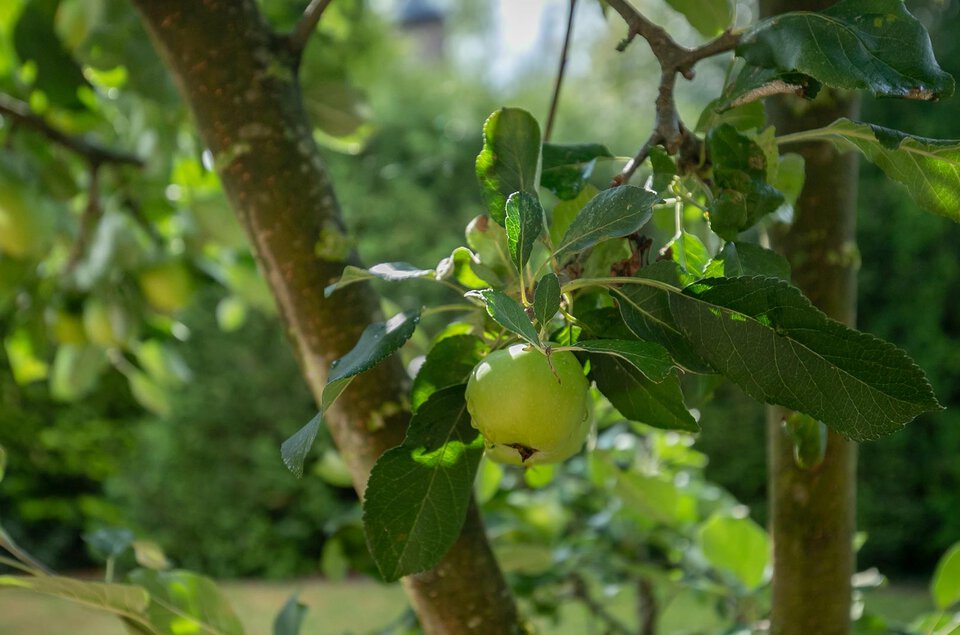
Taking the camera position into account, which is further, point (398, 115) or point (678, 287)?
point (398, 115)

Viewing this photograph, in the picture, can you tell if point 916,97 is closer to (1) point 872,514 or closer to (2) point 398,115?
(1) point 872,514

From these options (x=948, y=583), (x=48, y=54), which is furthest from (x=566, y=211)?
(x=48, y=54)

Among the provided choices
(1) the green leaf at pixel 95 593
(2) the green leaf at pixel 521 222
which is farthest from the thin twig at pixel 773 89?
(1) the green leaf at pixel 95 593

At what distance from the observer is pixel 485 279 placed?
409 mm

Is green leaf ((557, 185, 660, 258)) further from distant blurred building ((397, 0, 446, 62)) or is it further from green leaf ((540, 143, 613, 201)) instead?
distant blurred building ((397, 0, 446, 62))

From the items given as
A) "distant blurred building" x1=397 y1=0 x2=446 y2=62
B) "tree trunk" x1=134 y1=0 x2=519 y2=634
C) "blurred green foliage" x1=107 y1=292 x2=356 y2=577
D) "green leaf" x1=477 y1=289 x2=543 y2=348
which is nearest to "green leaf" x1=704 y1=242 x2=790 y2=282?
"green leaf" x1=477 y1=289 x2=543 y2=348

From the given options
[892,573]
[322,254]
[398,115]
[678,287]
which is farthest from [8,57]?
[892,573]

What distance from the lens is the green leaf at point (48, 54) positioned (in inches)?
39.0

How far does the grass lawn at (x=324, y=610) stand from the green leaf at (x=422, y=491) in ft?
9.08

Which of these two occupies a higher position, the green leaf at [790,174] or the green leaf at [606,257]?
the green leaf at [790,174]

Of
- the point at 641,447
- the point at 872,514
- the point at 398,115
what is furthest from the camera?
the point at 398,115

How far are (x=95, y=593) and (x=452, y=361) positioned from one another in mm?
287

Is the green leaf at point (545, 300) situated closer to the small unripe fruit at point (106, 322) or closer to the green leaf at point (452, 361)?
the green leaf at point (452, 361)

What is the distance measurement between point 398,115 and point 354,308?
4191 mm
